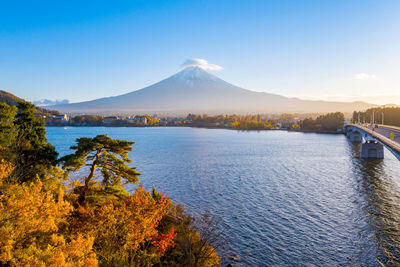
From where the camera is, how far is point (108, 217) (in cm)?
1190

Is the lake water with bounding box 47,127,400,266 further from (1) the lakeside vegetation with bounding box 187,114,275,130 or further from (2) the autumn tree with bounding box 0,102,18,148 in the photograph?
(1) the lakeside vegetation with bounding box 187,114,275,130

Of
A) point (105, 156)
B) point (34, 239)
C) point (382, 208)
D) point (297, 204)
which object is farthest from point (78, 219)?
point (382, 208)

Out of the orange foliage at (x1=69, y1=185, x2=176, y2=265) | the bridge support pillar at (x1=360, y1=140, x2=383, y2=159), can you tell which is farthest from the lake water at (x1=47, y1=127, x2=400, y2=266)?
the orange foliage at (x1=69, y1=185, x2=176, y2=265)

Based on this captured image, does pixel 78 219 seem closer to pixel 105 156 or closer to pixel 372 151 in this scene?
pixel 105 156

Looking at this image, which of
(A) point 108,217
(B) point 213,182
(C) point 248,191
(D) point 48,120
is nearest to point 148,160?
(B) point 213,182

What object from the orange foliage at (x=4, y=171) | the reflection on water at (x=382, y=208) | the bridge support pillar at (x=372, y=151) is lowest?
the reflection on water at (x=382, y=208)

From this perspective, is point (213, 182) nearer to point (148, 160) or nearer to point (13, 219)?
point (148, 160)

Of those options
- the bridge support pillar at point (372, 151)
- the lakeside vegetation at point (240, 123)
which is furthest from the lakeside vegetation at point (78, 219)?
the lakeside vegetation at point (240, 123)

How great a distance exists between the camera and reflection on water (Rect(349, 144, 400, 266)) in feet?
57.0

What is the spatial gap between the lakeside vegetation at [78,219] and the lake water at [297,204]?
3623 millimetres

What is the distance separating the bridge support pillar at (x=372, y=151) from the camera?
51.2 metres

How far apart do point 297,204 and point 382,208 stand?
7.37m

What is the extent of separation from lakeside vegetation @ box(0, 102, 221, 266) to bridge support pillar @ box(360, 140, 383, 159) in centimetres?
4326

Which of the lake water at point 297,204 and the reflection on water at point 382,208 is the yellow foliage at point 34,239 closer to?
the lake water at point 297,204
